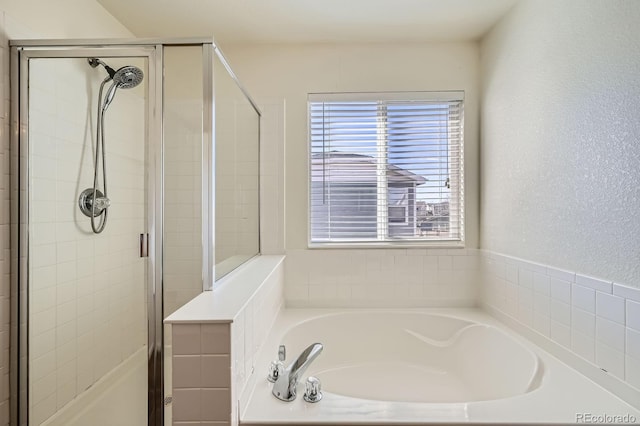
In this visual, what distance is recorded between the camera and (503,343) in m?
1.78

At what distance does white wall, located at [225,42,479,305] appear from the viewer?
2268 millimetres

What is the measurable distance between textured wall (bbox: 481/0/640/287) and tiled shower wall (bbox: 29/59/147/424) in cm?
181

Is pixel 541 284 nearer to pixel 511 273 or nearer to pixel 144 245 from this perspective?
pixel 511 273

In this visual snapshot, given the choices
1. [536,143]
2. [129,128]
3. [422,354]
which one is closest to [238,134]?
[129,128]

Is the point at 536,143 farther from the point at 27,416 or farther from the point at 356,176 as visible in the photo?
the point at 27,416

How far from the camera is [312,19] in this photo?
199 centimetres

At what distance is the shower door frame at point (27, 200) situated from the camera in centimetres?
142

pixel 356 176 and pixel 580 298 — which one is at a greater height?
pixel 356 176

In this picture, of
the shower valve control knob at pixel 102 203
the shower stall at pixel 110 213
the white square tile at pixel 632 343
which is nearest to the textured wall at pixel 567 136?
the white square tile at pixel 632 343

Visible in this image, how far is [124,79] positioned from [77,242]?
2.56 feet

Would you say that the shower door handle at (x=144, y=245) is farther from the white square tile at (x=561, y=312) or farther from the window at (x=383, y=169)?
the white square tile at (x=561, y=312)

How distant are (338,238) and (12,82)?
5.98 ft

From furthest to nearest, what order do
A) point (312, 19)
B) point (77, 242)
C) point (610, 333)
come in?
1. point (312, 19)
2. point (77, 242)
3. point (610, 333)

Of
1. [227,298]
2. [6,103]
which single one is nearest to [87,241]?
[6,103]
